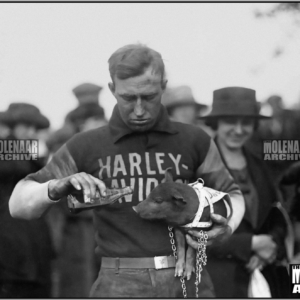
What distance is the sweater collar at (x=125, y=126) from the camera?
4.07 meters

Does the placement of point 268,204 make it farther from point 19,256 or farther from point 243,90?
point 19,256

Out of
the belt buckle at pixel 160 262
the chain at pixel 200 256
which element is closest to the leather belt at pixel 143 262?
the belt buckle at pixel 160 262

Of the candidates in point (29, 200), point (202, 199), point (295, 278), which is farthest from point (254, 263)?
point (29, 200)

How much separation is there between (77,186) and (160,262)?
80 cm

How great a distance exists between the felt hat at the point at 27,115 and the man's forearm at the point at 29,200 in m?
0.45

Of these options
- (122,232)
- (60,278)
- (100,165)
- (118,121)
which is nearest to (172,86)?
(118,121)

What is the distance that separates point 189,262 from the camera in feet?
13.1

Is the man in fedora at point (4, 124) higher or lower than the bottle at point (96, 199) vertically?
higher

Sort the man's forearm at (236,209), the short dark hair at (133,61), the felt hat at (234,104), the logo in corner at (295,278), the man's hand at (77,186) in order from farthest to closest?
the logo in corner at (295,278) < the felt hat at (234,104) < the man's forearm at (236,209) < the short dark hair at (133,61) < the man's hand at (77,186)

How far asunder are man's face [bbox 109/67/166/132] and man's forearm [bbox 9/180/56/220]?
759 mm

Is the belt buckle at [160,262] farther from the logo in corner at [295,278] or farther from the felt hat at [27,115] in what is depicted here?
the felt hat at [27,115]

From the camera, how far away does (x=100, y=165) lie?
4.03m

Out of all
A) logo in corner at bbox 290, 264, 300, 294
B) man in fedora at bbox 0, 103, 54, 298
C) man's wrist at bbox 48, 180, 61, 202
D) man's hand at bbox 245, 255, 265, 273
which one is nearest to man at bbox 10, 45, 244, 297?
man's wrist at bbox 48, 180, 61, 202

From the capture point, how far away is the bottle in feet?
12.8
